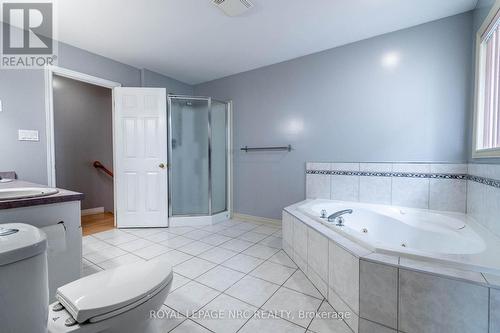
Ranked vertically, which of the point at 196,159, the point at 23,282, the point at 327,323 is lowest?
the point at 327,323

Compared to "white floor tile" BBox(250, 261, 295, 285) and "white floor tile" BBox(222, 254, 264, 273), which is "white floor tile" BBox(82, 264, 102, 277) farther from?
"white floor tile" BBox(250, 261, 295, 285)

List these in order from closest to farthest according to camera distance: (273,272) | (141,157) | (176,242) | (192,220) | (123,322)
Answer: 1. (123,322)
2. (273,272)
3. (176,242)
4. (141,157)
5. (192,220)

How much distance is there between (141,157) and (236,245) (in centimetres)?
173

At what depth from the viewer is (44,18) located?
2.01m

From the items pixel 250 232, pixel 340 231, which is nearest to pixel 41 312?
pixel 340 231

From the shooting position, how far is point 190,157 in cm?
323

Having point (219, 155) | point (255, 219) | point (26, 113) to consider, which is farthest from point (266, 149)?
point (26, 113)

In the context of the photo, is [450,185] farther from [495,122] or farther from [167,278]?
[167,278]

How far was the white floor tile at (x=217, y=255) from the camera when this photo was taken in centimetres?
199

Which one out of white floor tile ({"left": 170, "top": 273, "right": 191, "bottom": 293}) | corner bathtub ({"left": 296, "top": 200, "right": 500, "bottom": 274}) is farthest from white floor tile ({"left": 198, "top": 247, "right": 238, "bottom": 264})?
corner bathtub ({"left": 296, "top": 200, "right": 500, "bottom": 274})

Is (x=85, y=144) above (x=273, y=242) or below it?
above

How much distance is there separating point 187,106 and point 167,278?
8.84 ft

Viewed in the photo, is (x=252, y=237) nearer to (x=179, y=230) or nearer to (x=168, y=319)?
(x=179, y=230)

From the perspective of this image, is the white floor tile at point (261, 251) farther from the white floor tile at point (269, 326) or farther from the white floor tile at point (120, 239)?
the white floor tile at point (120, 239)
